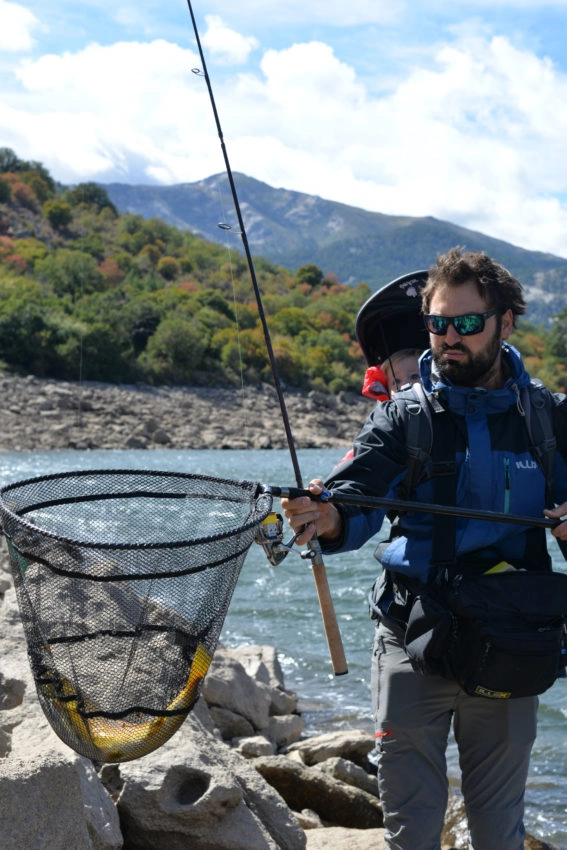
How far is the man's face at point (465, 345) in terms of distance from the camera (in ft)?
10.3

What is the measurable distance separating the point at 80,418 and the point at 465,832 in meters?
42.0

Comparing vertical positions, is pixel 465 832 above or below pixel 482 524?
below

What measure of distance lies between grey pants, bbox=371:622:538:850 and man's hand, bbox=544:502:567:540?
49 cm

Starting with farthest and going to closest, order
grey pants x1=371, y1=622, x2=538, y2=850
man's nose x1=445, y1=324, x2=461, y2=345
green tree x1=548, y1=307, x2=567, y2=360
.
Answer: green tree x1=548, y1=307, x2=567, y2=360, man's nose x1=445, y1=324, x2=461, y2=345, grey pants x1=371, y1=622, x2=538, y2=850

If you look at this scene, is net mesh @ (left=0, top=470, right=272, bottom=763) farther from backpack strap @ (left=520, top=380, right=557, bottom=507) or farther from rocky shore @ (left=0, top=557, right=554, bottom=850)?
backpack strap @ (left=520, top=380, right=557, bottom=507)

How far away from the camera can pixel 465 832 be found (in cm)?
548

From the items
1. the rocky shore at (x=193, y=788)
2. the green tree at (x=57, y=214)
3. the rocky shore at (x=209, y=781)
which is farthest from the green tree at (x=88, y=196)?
the rocky shore at (x=193, y=788)

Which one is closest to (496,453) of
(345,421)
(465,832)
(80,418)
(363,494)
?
(363,494)

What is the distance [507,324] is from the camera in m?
3.26

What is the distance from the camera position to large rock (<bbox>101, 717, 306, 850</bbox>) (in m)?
3.99

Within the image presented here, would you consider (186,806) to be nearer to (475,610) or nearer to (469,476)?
(475,610)

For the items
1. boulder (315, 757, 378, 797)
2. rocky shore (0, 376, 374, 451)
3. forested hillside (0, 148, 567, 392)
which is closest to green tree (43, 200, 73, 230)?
forested hillside (0, 148, 567, 392)

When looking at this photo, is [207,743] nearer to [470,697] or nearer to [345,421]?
[470,697]

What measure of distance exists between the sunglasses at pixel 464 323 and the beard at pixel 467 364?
1.6 inches
